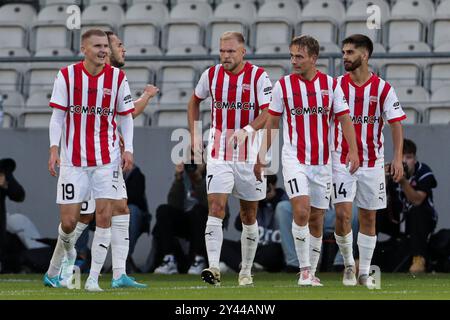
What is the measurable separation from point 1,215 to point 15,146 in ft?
4.01

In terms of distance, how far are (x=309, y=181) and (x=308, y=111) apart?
0.61 m

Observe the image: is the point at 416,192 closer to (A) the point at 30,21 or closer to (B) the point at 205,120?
(B) the point at 205,120

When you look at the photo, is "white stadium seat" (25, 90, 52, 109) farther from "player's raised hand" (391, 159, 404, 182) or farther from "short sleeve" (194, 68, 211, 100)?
"player's raised hand" (391, 159, 404, 182)

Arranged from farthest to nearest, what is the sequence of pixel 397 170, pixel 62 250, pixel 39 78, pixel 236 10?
pixel 236 10, pixel 39 78, pixel 62 250, pixel 397 170

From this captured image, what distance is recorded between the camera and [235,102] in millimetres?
11578

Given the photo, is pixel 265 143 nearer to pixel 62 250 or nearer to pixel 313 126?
pixel 313 126

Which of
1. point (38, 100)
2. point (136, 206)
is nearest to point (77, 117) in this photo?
point (136, 206)

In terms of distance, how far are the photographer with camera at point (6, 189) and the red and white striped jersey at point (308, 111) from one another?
4695mm

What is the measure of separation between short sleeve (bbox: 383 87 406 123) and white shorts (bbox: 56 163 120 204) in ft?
8.29

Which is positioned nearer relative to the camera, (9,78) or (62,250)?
(62,250)

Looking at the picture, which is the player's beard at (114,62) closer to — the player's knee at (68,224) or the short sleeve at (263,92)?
the short sleeve at (263,92)

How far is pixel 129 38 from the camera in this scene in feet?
57.3

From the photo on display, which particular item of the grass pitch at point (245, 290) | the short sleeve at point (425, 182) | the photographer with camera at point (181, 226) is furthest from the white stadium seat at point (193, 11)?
the grass pitch at point (245, 290)

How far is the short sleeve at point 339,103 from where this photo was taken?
1114 cm
